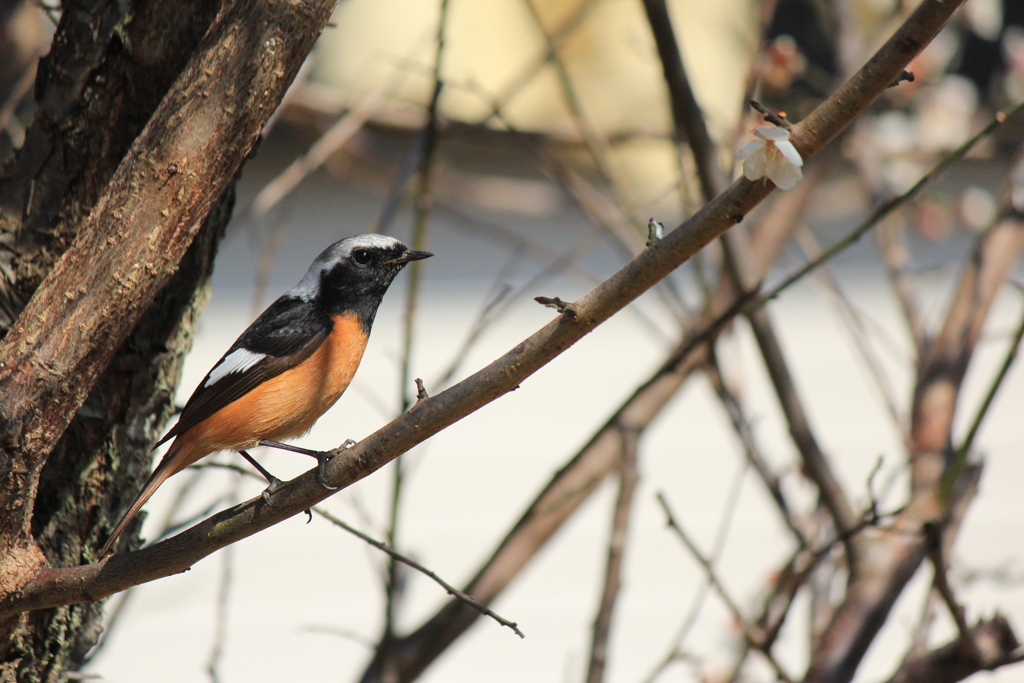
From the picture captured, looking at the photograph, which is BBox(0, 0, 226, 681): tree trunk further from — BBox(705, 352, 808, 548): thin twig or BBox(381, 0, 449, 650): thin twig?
BBox(705, 352, 808, 548): thin twig

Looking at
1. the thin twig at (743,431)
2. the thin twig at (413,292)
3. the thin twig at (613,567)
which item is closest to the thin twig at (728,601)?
the thin twig at (613,567)

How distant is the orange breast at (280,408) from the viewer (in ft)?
9.42

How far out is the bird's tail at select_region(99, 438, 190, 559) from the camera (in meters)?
2.29

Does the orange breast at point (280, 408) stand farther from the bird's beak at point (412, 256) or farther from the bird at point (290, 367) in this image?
the bird's beak at point (412, 256)

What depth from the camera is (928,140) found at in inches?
243

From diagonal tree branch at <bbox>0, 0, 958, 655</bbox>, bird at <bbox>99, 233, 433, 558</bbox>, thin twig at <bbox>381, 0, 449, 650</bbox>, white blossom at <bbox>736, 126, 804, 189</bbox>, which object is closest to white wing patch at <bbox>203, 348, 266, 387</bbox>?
bird at <bbox>99, 233, 433, 558</bbox>

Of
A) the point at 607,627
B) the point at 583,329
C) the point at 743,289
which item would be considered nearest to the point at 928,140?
the point at 743,289

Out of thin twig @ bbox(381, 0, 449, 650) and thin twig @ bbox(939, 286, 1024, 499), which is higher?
thin twig @ bbox(381, 0, 449, 650)

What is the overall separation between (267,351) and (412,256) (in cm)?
61

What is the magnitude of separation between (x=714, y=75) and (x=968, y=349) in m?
4.69

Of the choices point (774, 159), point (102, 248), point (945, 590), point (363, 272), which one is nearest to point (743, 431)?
point (945, 590)

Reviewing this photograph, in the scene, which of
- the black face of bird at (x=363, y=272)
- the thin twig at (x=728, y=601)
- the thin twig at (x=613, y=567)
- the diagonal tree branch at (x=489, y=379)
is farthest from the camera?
the black face of bird at (x=363, y=272)

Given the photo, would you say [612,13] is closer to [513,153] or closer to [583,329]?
[513,153]

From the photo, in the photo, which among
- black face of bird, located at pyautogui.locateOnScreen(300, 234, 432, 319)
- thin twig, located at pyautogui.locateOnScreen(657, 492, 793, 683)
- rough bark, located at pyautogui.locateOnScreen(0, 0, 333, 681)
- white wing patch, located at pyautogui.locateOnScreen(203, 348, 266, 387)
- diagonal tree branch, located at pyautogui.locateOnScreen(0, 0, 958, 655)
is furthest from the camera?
black face of bird, located at pyautogui.locateOnScreen(300, 234, 432, 319)
